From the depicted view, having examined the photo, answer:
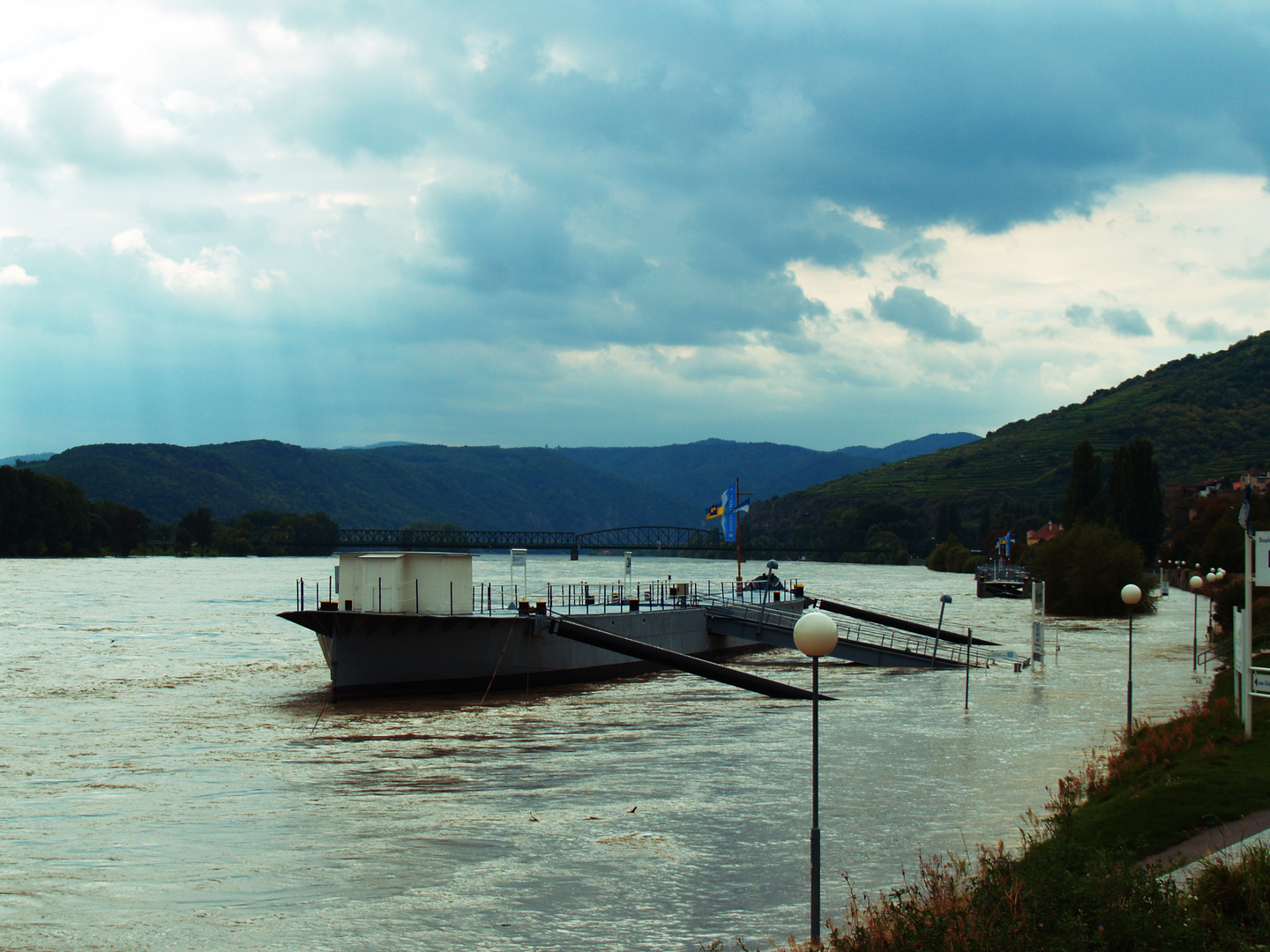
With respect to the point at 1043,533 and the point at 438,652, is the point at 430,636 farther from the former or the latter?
the point at 1043,533

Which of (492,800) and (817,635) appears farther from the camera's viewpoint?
(492,800)

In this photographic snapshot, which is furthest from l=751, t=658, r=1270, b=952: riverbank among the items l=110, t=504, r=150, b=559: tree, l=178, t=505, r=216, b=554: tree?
l=178, t=505, r=216, b=554: tree

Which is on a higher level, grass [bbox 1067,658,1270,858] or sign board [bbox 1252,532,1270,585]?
sign board [bbox 1252,532,1270,585]

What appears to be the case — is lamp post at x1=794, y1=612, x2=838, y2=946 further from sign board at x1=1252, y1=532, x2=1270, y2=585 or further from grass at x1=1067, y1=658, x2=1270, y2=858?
sign board at x1=1252, y1=532, x2=1270, y2=585

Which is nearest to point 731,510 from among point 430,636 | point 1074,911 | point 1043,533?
point 430,636

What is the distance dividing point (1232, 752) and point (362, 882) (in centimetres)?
1452

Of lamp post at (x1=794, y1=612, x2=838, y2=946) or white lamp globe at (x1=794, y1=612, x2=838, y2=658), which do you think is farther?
white lamp globe at (x1=794, y1=612, x2=838, y2=658)

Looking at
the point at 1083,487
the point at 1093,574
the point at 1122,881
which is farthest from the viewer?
the point at 1083,487

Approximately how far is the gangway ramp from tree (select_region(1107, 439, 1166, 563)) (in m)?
61.2

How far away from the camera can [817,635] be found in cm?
1268

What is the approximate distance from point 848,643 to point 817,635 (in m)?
36.8

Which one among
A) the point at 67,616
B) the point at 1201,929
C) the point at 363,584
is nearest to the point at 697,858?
the point at 1201,929

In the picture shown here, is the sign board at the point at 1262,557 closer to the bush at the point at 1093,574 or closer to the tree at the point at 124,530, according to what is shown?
the bush at the point at 1093,574

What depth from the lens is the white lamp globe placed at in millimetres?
12656
